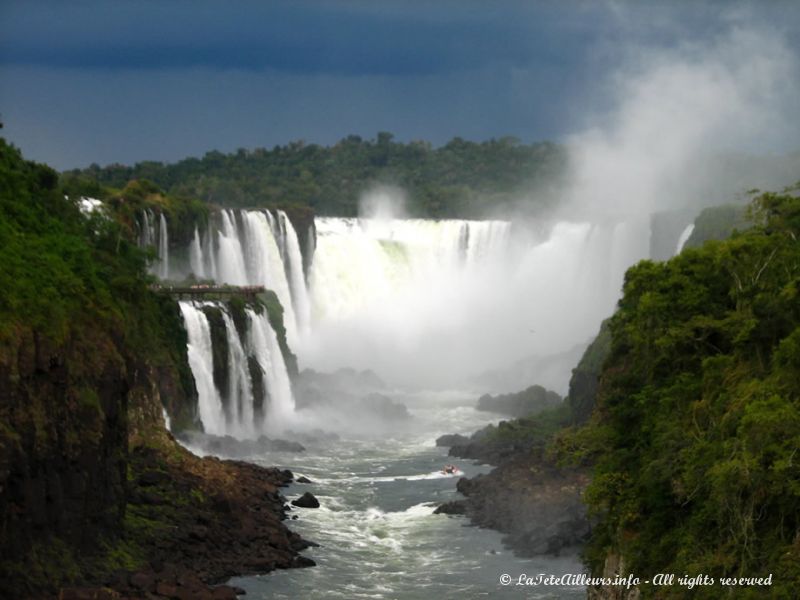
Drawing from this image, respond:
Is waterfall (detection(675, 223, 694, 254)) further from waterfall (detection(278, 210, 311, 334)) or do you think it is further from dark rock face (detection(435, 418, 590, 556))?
waterfall (detection(278, 210, 311, 334))

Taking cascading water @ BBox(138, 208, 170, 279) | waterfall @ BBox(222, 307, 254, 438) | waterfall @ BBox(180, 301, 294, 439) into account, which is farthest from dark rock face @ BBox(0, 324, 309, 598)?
cascading water @ BBox(138, 208, 170, 279)

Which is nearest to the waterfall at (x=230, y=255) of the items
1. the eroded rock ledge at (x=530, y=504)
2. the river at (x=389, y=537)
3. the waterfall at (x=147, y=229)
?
the waterfall at (x=147, y=229)

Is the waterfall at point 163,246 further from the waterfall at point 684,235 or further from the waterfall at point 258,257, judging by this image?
the waterfall at point 684,235

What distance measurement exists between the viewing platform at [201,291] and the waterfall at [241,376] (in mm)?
646

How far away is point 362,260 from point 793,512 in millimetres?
62956

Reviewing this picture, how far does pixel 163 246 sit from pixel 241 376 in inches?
386

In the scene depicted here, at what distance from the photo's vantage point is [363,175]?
137m

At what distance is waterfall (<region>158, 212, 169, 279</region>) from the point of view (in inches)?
2320

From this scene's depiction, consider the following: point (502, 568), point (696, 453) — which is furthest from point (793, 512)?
point (502, 568)

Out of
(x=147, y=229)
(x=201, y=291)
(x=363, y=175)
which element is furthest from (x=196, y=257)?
(x=363, y=175)

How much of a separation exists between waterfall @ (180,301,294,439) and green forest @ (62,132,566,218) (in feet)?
134

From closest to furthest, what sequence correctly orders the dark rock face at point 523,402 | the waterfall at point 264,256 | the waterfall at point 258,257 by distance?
the dark rock face at point 523,402 < the waterfall at point 258,257 < the waterfall at point 264,256

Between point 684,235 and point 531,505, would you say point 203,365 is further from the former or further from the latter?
point 684,235

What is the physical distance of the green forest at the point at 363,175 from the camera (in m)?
112
